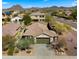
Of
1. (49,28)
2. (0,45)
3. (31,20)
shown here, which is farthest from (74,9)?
(0,45)

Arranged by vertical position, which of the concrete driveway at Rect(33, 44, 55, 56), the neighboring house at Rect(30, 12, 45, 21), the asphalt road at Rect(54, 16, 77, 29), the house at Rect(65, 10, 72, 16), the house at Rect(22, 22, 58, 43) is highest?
the house at Rect(65, 10, 72, 16)

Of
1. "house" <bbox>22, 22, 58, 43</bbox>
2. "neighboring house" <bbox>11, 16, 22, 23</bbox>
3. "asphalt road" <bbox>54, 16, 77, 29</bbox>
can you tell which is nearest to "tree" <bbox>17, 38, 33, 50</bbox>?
"house" <bbox>22, 22, 58, 43</bbox>

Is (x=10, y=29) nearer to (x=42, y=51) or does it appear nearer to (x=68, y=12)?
(x=42, y=51)

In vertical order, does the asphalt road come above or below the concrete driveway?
above

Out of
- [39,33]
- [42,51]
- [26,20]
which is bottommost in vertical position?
[42,51]

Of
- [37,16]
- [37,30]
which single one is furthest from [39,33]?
[37,16]

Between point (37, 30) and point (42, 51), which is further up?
point (37, 30)

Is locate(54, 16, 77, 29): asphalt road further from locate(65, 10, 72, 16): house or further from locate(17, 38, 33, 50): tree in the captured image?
locate(17, 38, 33, 50): tree

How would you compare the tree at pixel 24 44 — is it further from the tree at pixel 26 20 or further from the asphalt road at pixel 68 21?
the asphalt road at pixel 68 21
